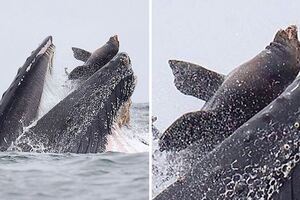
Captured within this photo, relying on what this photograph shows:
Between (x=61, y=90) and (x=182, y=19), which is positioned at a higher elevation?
(x=182, y=19)

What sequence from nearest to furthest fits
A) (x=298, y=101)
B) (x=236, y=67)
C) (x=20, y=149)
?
1. (x=298, y=101)
2. (x=236, y=67)
3. (x=20, y=149)

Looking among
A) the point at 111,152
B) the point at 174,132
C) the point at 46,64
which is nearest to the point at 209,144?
the point at 174,132

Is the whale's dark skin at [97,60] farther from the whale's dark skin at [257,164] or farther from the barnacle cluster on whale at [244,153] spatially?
the whale's dark skin at [257,164]

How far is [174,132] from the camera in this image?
16.6 ft

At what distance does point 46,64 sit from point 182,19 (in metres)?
1.45

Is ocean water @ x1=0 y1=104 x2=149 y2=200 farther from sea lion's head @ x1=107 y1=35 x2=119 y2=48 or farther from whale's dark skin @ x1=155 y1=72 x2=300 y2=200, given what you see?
whale's dark skin @ x1=155 y1=72 x2=300 y2=200

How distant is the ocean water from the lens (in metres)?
5.72

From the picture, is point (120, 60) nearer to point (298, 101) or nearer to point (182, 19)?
point (182, 19)

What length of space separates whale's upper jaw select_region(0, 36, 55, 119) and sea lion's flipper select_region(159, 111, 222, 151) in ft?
8.34

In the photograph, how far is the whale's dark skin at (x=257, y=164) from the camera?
4.00m

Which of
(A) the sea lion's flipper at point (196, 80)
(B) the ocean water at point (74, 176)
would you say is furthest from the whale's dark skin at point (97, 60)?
(A) the sea lion's flipper at point (196, 80)

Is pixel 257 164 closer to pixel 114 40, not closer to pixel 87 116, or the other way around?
pixel 87 116

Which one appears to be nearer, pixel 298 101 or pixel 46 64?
pixel 298 101

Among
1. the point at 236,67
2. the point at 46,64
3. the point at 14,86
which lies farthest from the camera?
the point at 46,64
